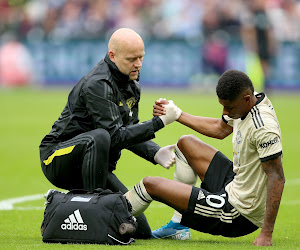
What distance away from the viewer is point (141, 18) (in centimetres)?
2973

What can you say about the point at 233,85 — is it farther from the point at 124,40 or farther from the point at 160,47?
the point at 160,47

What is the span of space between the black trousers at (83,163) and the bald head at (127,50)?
2.32 feet

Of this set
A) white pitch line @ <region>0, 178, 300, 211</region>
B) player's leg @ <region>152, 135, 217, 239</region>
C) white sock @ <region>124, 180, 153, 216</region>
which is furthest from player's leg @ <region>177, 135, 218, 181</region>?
white pitch line @ <region>0, 178, 300, 211</region>

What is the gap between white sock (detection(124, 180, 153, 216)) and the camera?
20.0 feet

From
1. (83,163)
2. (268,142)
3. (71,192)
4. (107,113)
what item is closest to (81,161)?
(83,163)

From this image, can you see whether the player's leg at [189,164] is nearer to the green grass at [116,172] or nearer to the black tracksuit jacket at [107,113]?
the green grass at [116,172]

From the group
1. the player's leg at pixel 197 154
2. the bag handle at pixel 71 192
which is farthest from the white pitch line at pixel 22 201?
the player's leg at pixel 197 154

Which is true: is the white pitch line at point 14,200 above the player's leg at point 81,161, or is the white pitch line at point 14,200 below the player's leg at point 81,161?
below

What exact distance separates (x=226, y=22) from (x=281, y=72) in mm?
3385

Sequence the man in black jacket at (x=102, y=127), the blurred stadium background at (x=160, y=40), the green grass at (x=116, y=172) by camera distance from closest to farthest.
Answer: the green grass at (x=116, y=172), the man in black jacket at (x=102, y=127), the blurred stadium background at (x=160, y=40)

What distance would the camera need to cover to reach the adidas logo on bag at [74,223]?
19.3 feet

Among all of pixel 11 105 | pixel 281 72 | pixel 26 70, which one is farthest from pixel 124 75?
pixel 26 70

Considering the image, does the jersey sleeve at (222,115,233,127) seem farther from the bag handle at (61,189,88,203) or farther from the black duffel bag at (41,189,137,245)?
the bag handle at (61,189,88,203)

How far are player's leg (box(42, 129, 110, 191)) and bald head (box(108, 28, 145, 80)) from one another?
0.71 m
